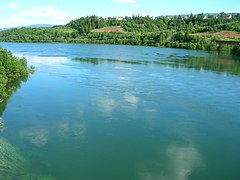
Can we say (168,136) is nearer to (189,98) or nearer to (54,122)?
(54,122)

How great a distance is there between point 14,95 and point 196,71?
20.6 m

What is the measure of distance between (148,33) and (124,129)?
82083 mm

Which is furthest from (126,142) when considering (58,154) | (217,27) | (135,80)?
(217,27)

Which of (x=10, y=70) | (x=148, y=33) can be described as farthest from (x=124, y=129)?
(x=148, y=33)

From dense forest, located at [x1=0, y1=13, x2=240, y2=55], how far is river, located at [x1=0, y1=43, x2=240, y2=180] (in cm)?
4366

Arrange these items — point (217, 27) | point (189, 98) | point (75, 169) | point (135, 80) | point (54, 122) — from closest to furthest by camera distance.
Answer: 1. point (75, 169)
2. point (54, 122)
3. point (189, 98)
4. point (135, 80)
5. point (217, 27)

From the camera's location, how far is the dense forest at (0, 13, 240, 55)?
258ft

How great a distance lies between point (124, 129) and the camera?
679 inches

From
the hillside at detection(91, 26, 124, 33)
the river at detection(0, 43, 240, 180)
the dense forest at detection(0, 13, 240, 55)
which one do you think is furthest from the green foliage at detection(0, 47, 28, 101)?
the hillside at detection(91, 26, 124, 33)

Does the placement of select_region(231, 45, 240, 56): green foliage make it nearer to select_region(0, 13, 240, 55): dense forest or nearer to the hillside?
select_region(0, 13, 240, 55): dense forest

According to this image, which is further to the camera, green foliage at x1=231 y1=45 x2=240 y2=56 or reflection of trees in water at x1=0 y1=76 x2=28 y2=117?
green foliage at x1=231 y1=45 x2=240 y2=56

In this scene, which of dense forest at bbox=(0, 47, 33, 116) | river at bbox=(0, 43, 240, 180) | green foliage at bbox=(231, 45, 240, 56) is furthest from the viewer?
green foliage at bbox=(231, 45, 240, 56)

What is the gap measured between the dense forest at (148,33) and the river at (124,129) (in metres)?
43.7

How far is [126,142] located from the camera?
15.6 meters
